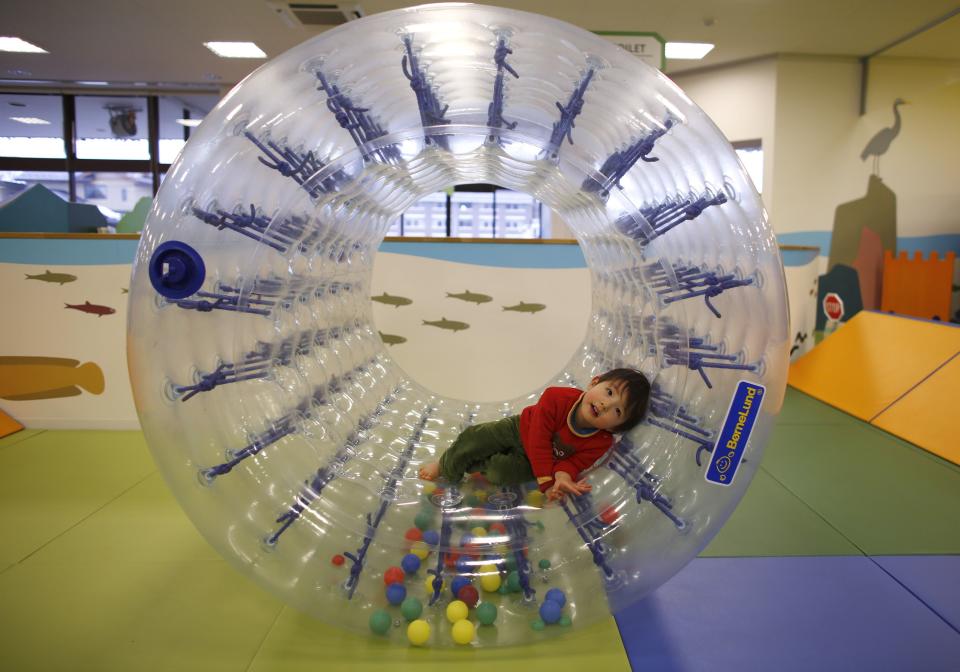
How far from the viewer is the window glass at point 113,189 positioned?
9.62 meters

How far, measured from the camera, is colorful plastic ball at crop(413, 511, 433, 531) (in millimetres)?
1609

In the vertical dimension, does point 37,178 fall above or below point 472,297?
above

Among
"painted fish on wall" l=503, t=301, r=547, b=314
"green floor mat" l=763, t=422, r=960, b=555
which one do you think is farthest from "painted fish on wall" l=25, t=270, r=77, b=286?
"green floor mat" l=763, t=422, r=960, b=555

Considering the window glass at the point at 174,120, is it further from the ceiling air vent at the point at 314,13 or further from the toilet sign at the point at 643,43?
the toilet sign at the point at 643,43

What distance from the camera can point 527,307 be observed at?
3352 mm

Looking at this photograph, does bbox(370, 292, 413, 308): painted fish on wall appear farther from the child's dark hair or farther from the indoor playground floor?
the child's dark hair

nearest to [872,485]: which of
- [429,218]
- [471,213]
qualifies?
[471,213]

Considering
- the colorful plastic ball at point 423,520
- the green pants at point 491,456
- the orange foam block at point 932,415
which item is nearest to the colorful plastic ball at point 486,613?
the colorful plastic ball at point 423,520

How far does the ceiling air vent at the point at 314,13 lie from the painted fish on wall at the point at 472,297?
11.6ft

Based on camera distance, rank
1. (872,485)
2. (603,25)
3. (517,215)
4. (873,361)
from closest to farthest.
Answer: (872,485)
(873,361)
(603,25)
(517,215)

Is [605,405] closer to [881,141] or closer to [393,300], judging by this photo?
[393,300]

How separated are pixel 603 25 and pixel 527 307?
394cm

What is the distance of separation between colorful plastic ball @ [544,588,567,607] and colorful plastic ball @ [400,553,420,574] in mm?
334

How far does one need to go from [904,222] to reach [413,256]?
6.16 meters
